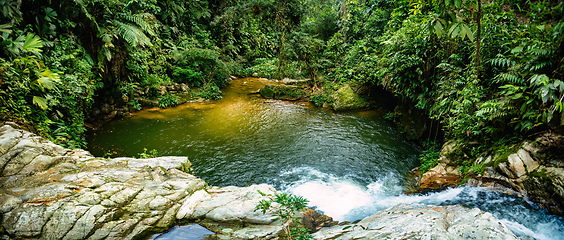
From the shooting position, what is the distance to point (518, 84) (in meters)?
4.30

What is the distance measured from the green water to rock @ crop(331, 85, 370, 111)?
44 centimetres

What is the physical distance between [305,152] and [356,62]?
7369 mm

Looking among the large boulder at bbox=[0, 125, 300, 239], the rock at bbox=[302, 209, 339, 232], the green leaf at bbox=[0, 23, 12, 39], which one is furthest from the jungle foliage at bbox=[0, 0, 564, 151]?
the rock at bbox=[302, 209, 339, 232]

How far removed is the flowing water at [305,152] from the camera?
13.8ft

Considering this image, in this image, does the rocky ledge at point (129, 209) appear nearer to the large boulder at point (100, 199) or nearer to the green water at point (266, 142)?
the large boulder at point (100, 199)

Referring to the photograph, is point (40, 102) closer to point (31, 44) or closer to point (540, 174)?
point (31, 44)

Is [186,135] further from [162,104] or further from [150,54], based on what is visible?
[150,54]

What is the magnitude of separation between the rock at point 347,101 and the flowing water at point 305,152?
50 centimetres

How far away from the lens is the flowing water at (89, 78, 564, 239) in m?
4.21

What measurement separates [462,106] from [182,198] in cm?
589

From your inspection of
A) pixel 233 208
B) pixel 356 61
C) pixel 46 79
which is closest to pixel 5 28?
pixel 46 79

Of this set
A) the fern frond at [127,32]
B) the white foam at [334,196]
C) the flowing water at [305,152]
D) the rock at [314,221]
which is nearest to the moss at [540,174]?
the flowing water at [305,152]

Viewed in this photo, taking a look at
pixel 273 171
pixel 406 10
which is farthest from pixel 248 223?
pixel 406 10

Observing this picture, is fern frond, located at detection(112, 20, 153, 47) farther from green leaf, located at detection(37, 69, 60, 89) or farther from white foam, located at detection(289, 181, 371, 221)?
white foam, located at detection(289, 181, 371, 221)
